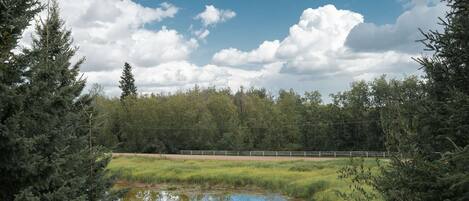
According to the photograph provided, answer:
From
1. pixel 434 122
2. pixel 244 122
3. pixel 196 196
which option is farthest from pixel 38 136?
pixel 244 122

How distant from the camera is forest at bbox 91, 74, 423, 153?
231ft

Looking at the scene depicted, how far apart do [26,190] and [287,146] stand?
233ft

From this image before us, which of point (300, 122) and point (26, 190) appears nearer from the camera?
point (26, 190)

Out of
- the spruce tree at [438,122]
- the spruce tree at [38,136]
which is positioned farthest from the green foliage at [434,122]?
the spruce tree at [38,136]

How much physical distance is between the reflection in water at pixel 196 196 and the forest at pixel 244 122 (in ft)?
115

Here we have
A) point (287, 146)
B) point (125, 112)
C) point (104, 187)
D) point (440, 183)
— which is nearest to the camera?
point (440, 183)

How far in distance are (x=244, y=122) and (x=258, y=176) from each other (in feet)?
141

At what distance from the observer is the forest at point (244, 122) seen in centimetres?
7044

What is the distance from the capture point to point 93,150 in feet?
43.7

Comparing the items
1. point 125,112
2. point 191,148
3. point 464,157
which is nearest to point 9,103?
point 464,157

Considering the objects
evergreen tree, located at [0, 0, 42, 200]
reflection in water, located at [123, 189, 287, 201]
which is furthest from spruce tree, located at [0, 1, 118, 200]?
reflection in water, located at [123, 189, 287, 201]

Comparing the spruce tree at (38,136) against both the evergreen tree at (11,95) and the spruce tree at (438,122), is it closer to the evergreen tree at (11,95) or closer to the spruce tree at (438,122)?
the evergreen tree at (11,95)

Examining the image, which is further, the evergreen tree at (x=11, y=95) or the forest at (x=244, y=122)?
the forest at (x=244, y=122)

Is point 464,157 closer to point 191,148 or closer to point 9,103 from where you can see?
point 9,103
